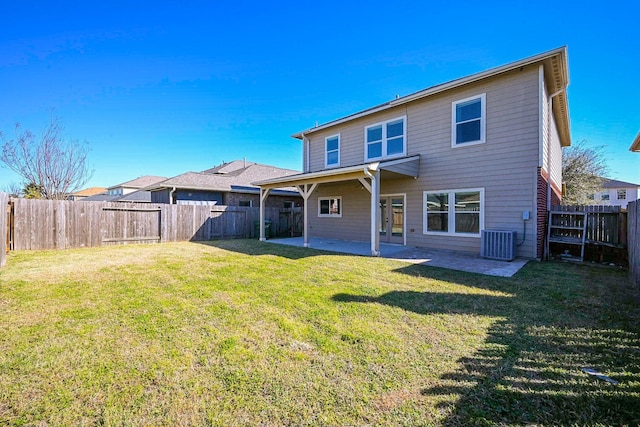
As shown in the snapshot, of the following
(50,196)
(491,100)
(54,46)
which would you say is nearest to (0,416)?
A: (491,100)

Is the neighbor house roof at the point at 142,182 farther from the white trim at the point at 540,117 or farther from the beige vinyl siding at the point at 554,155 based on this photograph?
the beige vinyl siding at the point at 554,155

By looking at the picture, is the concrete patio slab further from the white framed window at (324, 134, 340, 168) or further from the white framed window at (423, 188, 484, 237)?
the white framed window at (324, 134, 340, 168)

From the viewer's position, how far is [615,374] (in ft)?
7.76

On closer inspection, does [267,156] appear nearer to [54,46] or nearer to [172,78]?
[172,78]

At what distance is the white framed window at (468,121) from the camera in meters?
8.56

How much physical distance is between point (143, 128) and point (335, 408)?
19.9m

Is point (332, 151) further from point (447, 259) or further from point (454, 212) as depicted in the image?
point (447, 259)

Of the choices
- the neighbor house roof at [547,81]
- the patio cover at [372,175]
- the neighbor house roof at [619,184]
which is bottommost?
the patio cover at [372,175]

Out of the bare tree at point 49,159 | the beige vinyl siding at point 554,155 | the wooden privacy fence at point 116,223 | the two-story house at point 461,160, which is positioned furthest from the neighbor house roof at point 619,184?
the bare tree at point 49,159

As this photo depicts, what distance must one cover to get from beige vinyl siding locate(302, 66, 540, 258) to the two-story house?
26mm

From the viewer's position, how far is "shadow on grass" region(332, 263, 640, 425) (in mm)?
1932

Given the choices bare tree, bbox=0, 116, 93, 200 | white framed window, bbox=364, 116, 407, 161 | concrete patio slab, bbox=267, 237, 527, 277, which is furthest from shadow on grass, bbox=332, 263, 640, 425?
bare tree, bbox=0, 116, 93, 200

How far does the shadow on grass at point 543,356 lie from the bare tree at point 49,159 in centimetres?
1807

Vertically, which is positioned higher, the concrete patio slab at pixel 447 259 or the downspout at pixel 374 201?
the downspout at pixel 374 201
